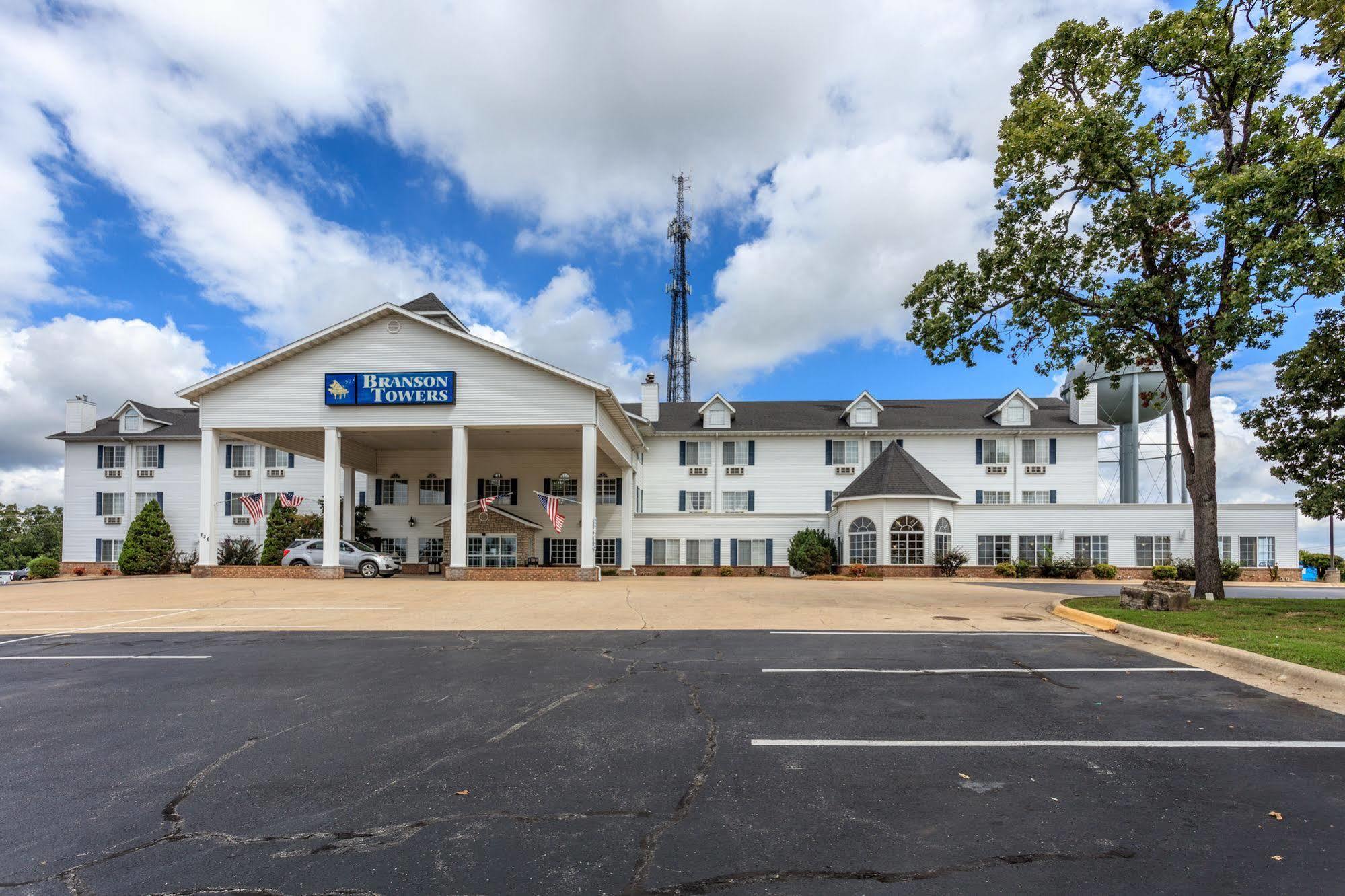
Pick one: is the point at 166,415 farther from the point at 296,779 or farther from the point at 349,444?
the point at 296,779

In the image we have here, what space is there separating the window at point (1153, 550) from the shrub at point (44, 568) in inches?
2181

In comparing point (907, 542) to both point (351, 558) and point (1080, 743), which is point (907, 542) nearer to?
point (351, 558)

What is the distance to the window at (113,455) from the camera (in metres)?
37.9

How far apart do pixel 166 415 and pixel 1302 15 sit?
51.3 meters

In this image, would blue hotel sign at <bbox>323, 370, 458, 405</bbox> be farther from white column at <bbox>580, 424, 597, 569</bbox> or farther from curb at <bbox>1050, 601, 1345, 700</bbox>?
curb at <bbox>1050, 601, 1345, 700</bbox>

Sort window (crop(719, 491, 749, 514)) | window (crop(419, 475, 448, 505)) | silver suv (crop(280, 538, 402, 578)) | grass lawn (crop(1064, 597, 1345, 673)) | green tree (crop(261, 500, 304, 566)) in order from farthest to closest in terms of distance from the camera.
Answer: window (crop(719, 491, 749, 514)) → window (crop(419, 475, 448, 505)) → green tree (crop(261, 500, 304, 566)) → silver suv (crop(280, 538, 402, 578)) → grass lawn (crop(1064, 597, 1345, 673))

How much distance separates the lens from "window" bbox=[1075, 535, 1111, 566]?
30672mm

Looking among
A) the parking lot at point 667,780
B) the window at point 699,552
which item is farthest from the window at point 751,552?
the parking lot at point 667,780

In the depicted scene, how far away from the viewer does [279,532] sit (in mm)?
33781

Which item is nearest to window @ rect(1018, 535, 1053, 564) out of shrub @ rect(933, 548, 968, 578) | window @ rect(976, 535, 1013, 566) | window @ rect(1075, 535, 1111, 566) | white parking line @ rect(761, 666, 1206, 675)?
window @ rect(976, 535, 1013, 566)

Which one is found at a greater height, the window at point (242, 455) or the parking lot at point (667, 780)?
the window at point (242, 455)

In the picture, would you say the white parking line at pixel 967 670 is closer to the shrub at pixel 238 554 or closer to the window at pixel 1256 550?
the window at pixel 1256 550

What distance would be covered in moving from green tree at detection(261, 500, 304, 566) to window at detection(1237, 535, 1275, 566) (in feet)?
145

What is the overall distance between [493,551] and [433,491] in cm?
499
